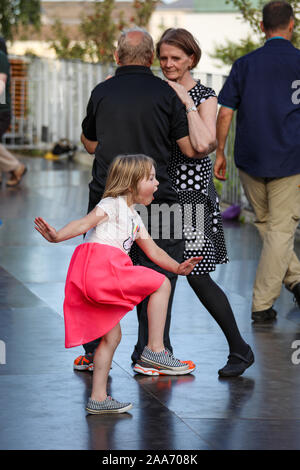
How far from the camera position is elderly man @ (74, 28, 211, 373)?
17.9ft

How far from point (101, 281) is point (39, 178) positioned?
10.6 meters

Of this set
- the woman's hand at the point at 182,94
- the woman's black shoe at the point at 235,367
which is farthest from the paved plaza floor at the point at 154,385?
the woman's hand at the point at 182,94

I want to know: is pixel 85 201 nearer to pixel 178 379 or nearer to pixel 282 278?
pixel 282 278

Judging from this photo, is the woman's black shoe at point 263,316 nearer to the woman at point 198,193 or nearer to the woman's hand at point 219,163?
the woman's hand at point 219,163

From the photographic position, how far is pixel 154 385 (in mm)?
5535

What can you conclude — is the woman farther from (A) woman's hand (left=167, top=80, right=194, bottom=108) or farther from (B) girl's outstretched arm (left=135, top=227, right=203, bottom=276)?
(B) girl's outstretched arm (left=135, top=227, right=203, bottom=276)

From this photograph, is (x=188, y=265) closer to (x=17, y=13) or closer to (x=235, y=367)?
(x=235, y=367)

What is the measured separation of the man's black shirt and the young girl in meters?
0.35

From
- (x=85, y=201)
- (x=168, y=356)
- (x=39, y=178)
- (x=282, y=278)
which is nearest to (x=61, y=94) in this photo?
(x=39, y=178)

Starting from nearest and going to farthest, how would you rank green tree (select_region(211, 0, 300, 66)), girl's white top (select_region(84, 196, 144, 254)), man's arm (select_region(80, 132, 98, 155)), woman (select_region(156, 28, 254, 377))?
1. girl's white top (select_region(84, 196, 144, 254))
2. woman (select_region(156, 28, 254, 377))
3. man's arm (select_region(80, 132, 98, 155))
4. green tree (select_region(211, 0, 300, 66))

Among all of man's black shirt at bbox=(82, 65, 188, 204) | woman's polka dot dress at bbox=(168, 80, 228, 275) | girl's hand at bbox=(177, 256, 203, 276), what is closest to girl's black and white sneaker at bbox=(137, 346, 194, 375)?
woman's polka dot dress at bbox=(168, 80, 228, 275)

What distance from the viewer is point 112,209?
513 centimetres

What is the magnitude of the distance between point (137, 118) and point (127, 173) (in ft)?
1.51

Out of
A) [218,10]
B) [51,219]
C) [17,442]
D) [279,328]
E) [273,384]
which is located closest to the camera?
[17,442]
